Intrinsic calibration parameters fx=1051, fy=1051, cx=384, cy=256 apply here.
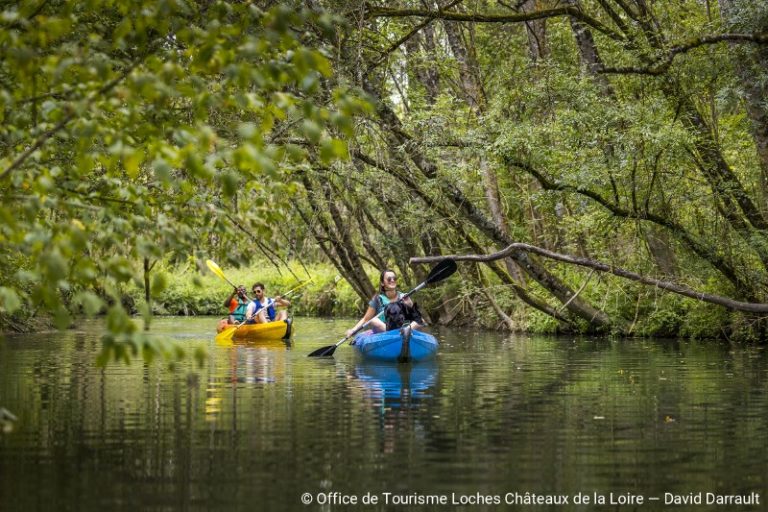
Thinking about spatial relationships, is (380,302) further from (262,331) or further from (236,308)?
(236,308)

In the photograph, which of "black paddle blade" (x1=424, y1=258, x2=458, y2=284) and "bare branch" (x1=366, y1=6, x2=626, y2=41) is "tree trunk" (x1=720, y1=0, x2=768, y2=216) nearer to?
"bare branch" (x1=366, y1=6, x2=626, y2=41)

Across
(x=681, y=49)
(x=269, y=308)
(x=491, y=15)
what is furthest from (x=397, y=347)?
(x=269, y=308)

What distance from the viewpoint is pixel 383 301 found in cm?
1658

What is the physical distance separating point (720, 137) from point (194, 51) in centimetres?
1485

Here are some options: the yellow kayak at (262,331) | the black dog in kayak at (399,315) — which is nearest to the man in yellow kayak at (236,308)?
the yellow kayak at (262,331)

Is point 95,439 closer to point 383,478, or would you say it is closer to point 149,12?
point 383,478

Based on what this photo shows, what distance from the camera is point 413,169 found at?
20.3 metres

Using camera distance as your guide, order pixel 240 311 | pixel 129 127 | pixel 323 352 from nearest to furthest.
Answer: pixel 129 127, pixel 323 352, pixel 240 311

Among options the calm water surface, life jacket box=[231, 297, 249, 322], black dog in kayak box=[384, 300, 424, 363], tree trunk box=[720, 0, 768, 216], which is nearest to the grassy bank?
life jacket box=[231, 297, 249, 322]

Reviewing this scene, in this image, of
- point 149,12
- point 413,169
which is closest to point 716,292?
point 413,169

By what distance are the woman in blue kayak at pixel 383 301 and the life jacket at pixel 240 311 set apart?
8.04 m

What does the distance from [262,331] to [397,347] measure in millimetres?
7319

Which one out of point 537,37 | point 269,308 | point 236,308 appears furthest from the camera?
point 236,308

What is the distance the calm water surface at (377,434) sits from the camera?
5820 millimetres
